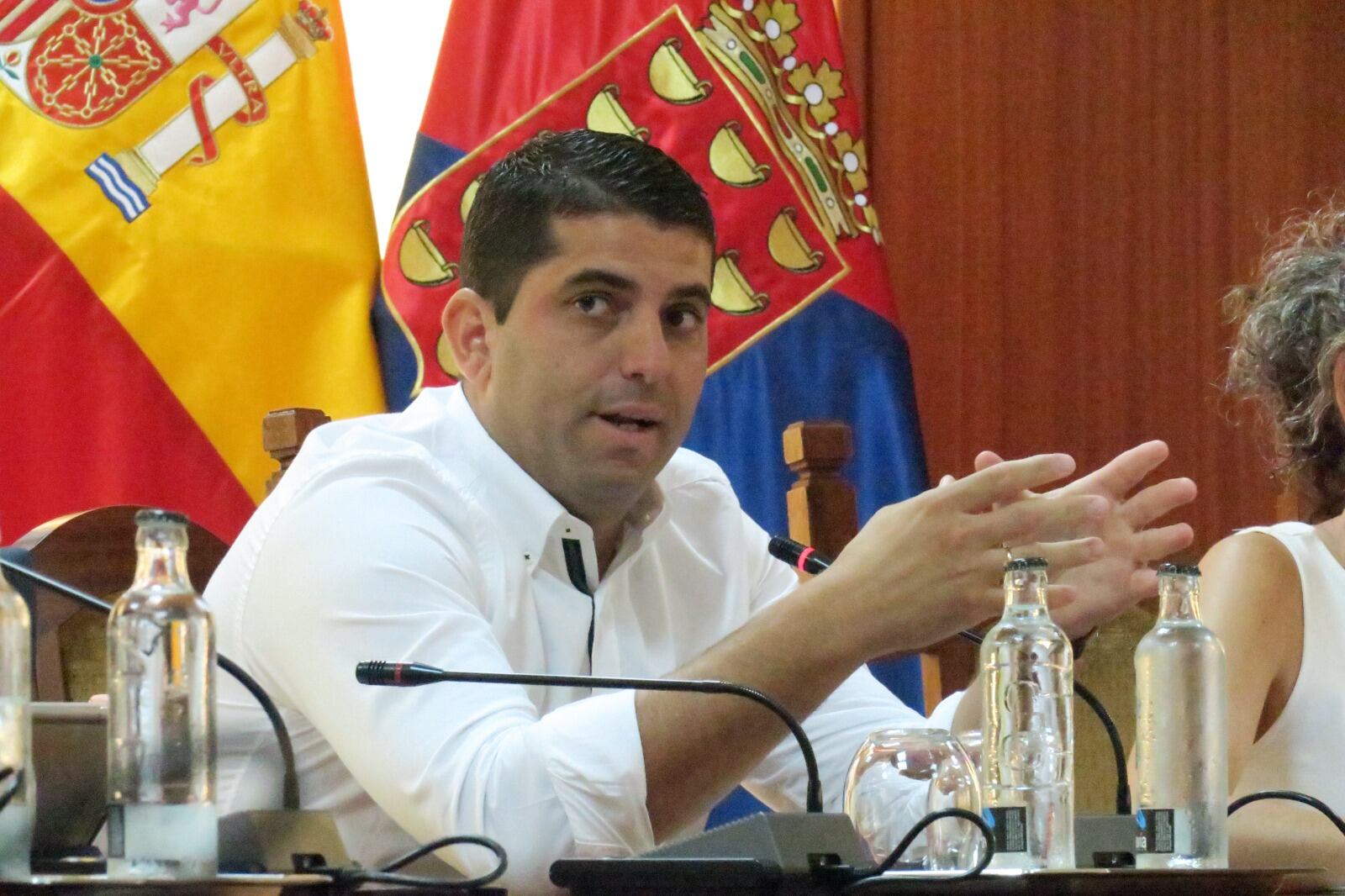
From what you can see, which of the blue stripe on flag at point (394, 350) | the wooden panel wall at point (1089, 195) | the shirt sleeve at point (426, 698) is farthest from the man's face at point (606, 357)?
the wooden panel wall at point (1089, 195)

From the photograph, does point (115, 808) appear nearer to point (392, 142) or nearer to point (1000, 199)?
point (392, 142)

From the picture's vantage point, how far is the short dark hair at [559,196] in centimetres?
167

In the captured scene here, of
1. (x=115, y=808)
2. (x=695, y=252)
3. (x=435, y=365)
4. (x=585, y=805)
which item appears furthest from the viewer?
(x=435, y=365)

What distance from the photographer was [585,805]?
4.13 ft

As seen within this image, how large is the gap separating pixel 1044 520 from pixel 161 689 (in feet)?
2.25

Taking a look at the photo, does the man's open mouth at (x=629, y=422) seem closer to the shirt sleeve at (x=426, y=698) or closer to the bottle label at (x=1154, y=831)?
the shirt sleeve at (x=426, y=698)

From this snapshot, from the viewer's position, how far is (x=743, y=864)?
0.92m

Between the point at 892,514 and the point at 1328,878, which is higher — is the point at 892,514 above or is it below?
above

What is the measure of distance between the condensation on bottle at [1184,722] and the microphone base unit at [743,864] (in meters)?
0.31

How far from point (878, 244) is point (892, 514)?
5.21 feet

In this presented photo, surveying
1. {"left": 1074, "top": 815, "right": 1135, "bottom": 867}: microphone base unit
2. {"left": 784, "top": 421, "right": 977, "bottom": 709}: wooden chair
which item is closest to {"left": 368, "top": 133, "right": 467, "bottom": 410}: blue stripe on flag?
{"left": 784, "top": 421, "right": 977, "bottom": 709}: wooden chair

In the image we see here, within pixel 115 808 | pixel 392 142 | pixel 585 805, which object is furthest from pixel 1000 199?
pixel 115 808

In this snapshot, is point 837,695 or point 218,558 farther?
point 218,558

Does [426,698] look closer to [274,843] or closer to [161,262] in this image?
[274,843]
